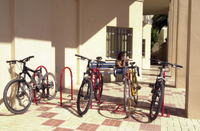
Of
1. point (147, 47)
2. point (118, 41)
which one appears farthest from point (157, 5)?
point (118, 41)

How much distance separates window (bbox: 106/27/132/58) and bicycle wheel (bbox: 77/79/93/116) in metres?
5.29

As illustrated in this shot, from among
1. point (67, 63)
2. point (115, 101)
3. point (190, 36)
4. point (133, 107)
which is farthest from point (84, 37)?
point (190, 36)

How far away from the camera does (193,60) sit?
435 centimetres

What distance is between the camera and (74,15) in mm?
8492

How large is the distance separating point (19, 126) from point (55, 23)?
14.3 feet

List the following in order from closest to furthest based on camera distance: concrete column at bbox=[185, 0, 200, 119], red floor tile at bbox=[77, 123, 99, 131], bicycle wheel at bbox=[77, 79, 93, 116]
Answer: red floor tile at bbox=[77, 123, 99, 131], concrete column at bbox=[185, 0, 200, 119], bicycle wheel at bbox=[77, 79, 93, 116]

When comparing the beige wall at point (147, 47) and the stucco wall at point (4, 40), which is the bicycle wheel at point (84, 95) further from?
the beige wall at point (147, 47)

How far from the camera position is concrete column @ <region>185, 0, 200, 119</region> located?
4328 millimetres

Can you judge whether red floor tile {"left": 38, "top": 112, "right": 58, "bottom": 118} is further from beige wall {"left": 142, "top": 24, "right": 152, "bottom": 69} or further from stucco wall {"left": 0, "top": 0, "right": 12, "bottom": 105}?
beige wall {"left": 142, "top": 24, "right": 152, "bottom": 69}

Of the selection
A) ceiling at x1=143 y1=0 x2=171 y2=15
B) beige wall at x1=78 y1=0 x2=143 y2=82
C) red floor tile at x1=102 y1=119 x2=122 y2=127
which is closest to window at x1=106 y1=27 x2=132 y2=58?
beige wall at x1=78 y1=0 x2=143 y2=82

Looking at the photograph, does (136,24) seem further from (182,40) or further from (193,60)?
(193,60)

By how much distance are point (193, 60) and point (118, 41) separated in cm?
593

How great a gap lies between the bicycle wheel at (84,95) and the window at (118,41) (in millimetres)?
5291

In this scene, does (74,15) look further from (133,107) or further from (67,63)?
(133,107)
